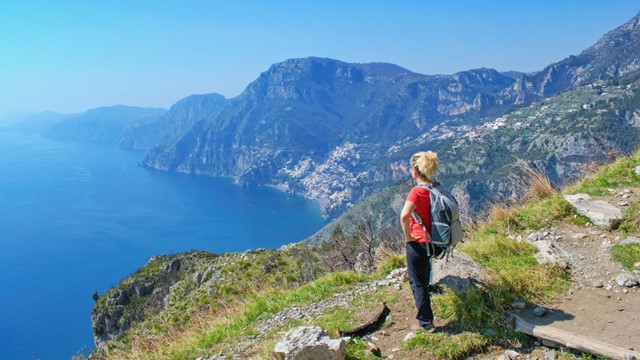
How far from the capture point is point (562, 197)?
341 inches

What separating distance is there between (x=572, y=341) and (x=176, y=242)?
467 ft

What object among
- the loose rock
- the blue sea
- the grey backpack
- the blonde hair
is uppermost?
the blonde hair

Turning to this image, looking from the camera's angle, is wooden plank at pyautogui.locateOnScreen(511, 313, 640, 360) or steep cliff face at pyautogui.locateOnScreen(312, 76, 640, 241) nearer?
wooden plank at pyautogui.locateOnScreen(511, 313, 640, 360)

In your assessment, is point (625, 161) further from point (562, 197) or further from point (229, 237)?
point (229, 237)

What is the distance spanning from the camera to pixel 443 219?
5.00 m

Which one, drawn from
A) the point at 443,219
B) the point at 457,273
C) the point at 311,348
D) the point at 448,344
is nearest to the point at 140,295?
the point at 311,348

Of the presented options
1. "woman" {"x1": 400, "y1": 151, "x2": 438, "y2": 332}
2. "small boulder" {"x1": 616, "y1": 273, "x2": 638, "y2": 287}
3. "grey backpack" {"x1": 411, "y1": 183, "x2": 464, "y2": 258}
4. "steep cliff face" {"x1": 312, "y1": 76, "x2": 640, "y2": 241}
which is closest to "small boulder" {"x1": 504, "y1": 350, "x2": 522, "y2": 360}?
"woman" {"x1": 400, "y1": 151, "x2": 438, "y2": 332}

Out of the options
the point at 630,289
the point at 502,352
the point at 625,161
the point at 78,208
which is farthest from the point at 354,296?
the point at 78,208

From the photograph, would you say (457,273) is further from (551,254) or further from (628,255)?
(628,255)

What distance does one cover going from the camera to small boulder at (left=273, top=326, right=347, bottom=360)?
15.7 feet

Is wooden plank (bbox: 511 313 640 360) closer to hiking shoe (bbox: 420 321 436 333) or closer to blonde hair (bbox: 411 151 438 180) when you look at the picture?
hiking shoe (bbox: 420 321 436 333)

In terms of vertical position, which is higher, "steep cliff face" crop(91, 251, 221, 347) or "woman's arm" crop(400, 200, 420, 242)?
"woman's arm" crop(400, 200, 420, 242)

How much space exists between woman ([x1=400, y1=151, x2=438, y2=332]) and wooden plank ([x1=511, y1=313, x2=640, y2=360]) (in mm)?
1077

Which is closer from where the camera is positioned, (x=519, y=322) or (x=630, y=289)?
(x=519, y=322)
